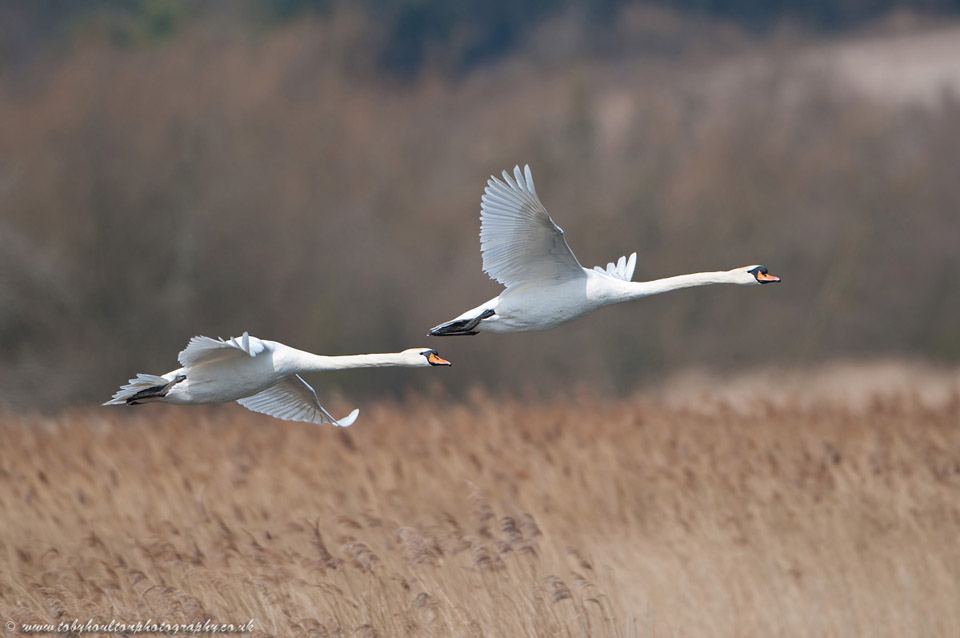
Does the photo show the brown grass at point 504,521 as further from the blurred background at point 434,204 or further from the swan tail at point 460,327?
the blurred background at point 434,204

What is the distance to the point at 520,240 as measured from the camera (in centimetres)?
803

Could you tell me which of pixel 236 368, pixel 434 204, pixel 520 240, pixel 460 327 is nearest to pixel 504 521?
pixel 460 327

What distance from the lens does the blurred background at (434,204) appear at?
26984 millimetres

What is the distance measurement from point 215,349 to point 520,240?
2.09 m

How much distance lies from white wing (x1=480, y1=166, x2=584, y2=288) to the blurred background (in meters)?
13.2

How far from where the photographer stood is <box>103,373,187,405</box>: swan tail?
7.38m

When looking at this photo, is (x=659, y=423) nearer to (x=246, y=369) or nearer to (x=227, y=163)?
(x=246, y=369)

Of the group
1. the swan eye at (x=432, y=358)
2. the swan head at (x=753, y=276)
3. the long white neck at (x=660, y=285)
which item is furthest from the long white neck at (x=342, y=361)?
the swan head at (x=753, y=276)

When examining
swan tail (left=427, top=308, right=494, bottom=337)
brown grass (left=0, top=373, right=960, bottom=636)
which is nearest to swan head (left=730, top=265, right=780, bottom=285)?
swan tail (left=427, top=308, right=494, bottom=337)

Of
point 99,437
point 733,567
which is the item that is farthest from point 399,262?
point 733,567

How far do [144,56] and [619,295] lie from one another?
92.8 feet

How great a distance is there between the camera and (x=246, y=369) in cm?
726

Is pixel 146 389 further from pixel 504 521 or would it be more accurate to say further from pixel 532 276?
pixel 532 276

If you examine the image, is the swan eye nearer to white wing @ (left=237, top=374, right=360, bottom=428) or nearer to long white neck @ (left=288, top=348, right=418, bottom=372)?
long white neck @ (left=288, top=348, right=418, bottom=372)
